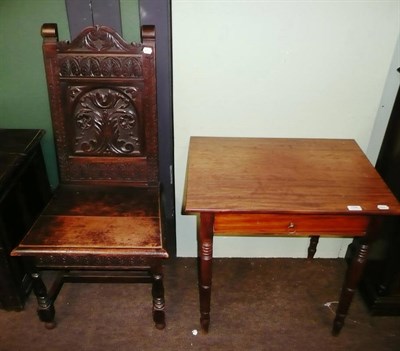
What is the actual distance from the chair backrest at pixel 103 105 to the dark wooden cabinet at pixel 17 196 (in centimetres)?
20

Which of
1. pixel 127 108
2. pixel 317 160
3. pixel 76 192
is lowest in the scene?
pixel 76 192

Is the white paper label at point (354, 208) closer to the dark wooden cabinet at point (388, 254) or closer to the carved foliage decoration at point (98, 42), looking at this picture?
the dark wooden cabinet at point (388, 254)

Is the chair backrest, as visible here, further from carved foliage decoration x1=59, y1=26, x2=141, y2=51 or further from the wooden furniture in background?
the wooden furniture in background

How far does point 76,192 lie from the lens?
6.91 feet

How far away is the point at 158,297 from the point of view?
1.98 meters

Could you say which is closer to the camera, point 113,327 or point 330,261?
point 113,327

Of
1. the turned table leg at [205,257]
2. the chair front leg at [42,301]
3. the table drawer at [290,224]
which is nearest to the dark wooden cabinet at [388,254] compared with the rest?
the table drawer at [290,224]

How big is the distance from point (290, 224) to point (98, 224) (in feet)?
2.97

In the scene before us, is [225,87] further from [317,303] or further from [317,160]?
[317,303]

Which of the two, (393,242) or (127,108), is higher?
(127,108)

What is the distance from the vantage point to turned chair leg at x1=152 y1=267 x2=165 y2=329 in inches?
73.5

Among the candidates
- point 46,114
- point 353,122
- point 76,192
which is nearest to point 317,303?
point 353,122

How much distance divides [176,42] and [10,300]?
168 cm

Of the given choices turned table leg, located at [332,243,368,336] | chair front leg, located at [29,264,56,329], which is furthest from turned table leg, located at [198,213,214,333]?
chair front leg, located at [29,264,56,329]
